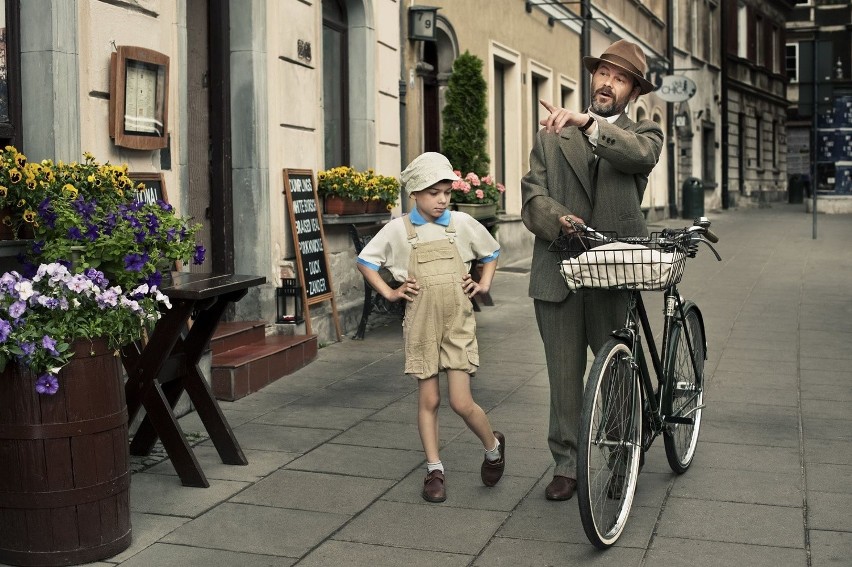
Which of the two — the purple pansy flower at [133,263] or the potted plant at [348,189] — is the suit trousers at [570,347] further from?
the potted plant at [348,189]

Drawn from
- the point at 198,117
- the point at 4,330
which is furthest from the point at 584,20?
the point at 4,330

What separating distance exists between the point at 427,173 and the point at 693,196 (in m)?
26.9

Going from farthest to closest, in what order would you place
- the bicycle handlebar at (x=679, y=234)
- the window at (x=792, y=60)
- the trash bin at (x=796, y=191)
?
the window at (x=792, y=60), the trash bin at (x=796, y=191), the bicycle handlebar at (x=679, y=234)

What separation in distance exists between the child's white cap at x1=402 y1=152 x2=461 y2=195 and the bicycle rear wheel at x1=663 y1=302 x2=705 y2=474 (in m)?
1.20

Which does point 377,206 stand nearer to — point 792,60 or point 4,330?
point 4,330

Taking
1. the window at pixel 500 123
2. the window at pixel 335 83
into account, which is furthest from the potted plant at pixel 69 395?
the window at pixel 500 123

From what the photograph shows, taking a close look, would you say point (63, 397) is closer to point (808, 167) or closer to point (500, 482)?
point (500, 482)

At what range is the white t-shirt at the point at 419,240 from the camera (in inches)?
207

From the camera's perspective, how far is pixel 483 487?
5449 mm

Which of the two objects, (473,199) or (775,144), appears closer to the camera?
(473,199)

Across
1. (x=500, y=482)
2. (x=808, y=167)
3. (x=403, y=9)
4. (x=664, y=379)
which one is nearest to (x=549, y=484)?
(x=500, y=482)

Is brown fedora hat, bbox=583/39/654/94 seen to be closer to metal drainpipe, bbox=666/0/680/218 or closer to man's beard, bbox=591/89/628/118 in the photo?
man's beard, bbox=591/89/628/118

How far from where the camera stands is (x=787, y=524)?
15.9 ft

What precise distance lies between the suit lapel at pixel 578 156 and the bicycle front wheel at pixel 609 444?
0.81m
